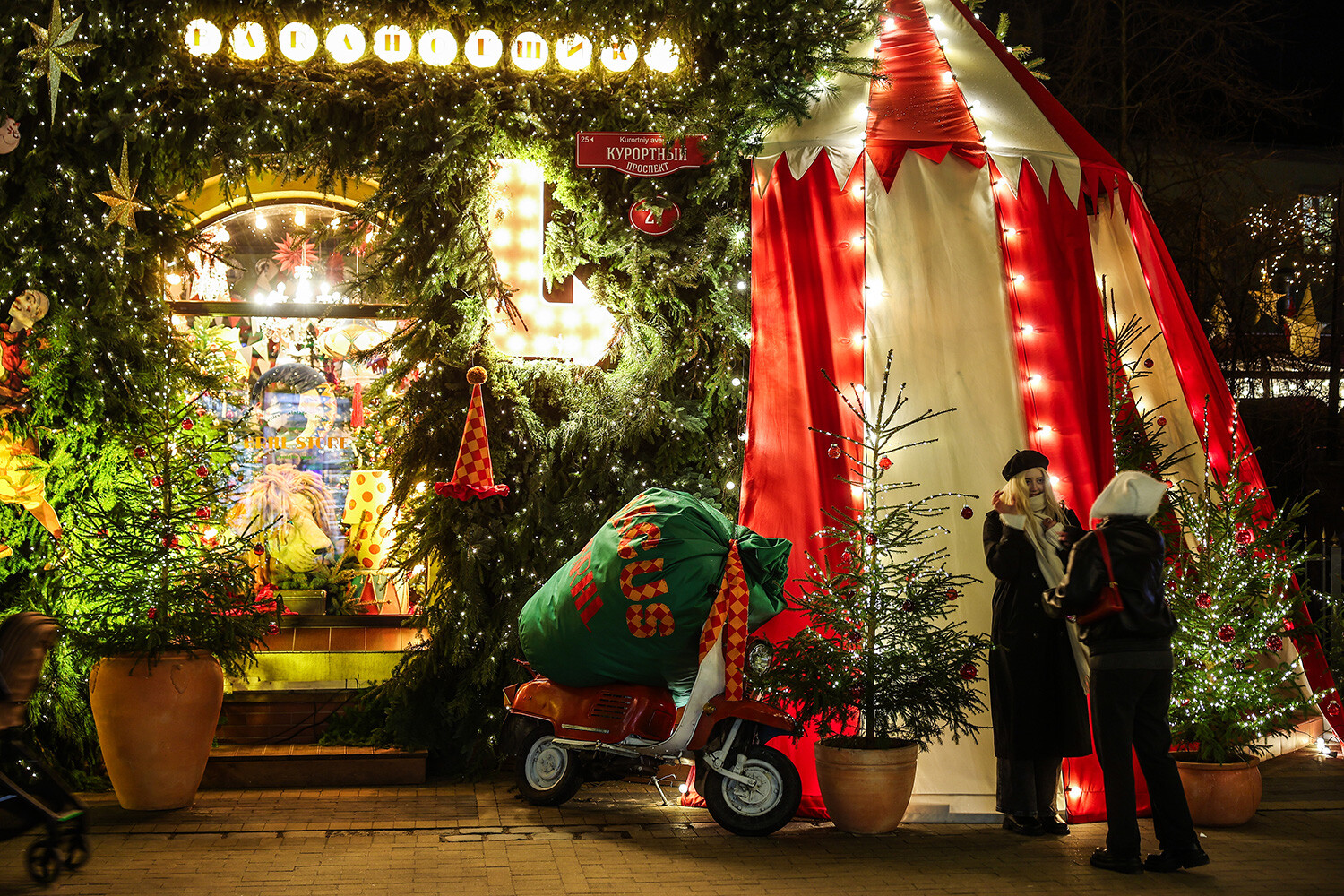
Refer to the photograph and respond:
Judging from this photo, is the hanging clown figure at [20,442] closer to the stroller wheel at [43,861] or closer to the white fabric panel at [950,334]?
the stroller wheel at [43,861]

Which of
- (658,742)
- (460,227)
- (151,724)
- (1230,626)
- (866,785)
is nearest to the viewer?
(866,785)

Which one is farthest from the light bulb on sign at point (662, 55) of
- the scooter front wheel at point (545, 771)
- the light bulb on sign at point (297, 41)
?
the scooter front wheel at point (545, 771)

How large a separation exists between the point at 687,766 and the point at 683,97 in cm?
459

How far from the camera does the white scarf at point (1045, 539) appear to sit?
621 centimetres

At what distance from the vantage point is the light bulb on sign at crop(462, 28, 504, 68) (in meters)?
8.27

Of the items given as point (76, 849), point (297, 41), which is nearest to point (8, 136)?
point (297, 41)

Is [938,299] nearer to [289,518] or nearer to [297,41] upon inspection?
[297,41]

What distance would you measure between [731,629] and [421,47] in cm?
473

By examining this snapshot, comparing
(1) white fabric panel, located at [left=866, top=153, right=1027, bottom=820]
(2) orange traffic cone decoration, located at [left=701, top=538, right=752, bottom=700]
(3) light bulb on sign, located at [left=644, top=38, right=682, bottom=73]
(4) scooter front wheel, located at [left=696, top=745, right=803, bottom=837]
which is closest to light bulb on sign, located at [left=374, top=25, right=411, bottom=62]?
(3) light bulb on sign, located at [left=644, top=38, right=682, bottom=73]

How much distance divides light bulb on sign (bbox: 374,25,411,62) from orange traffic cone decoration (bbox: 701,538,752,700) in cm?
452

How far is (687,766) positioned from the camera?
7715 mm

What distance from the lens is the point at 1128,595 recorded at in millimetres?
5484

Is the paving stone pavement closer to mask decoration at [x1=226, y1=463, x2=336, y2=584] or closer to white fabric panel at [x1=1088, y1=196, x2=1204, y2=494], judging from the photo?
white fabric panel at [x1=1088, y1=196, x2=1204, y2=494]

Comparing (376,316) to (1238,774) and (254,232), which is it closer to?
(254,232)
